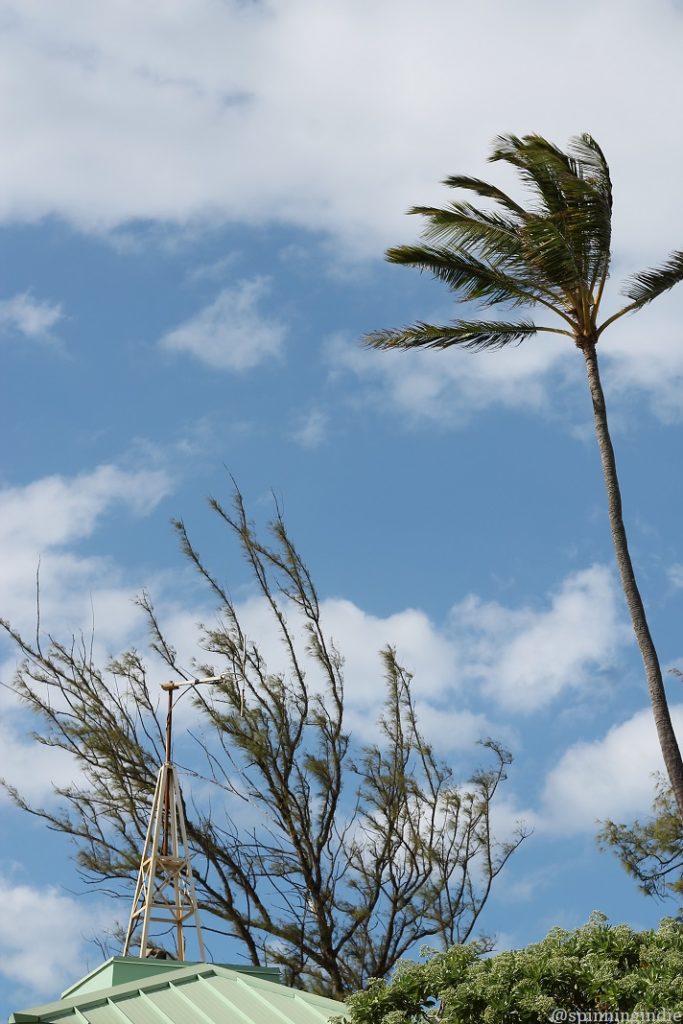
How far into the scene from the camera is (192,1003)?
8.91 meters

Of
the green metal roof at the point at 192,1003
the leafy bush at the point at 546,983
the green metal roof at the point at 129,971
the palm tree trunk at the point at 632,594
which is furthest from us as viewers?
the palm tree trunk at the point at 632,594

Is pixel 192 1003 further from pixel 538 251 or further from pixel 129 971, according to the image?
pixel 538 251

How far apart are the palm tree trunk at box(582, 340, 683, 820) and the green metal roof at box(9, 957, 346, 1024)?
5.92 meters

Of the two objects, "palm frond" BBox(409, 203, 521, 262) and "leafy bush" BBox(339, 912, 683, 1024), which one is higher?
"palm frond" BBox(409, 203, 521, 262)

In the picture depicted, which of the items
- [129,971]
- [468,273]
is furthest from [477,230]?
[129,971]

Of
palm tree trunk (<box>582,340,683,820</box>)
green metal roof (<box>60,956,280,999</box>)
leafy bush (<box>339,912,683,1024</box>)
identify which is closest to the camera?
leafy bush (<box>339,912,683,1024</box>)

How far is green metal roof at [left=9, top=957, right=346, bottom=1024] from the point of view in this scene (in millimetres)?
8555

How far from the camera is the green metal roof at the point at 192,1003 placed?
8.55m

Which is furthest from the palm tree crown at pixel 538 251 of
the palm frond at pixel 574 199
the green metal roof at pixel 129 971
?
the green metal roof at pixel 129 971

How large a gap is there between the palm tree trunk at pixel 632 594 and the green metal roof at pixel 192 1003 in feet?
19.4

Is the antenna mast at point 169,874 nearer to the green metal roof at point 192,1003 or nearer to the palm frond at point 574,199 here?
the green metal roof at point 192,1003

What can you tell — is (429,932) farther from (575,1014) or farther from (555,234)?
(575,1014)

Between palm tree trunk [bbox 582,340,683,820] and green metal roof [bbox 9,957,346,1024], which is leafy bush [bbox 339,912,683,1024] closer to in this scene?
green metal roof [bbox 9,957,346,1024]

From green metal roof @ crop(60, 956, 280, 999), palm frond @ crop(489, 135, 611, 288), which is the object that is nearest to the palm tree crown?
palm frond @ crop(489, 135, 611, 288)
